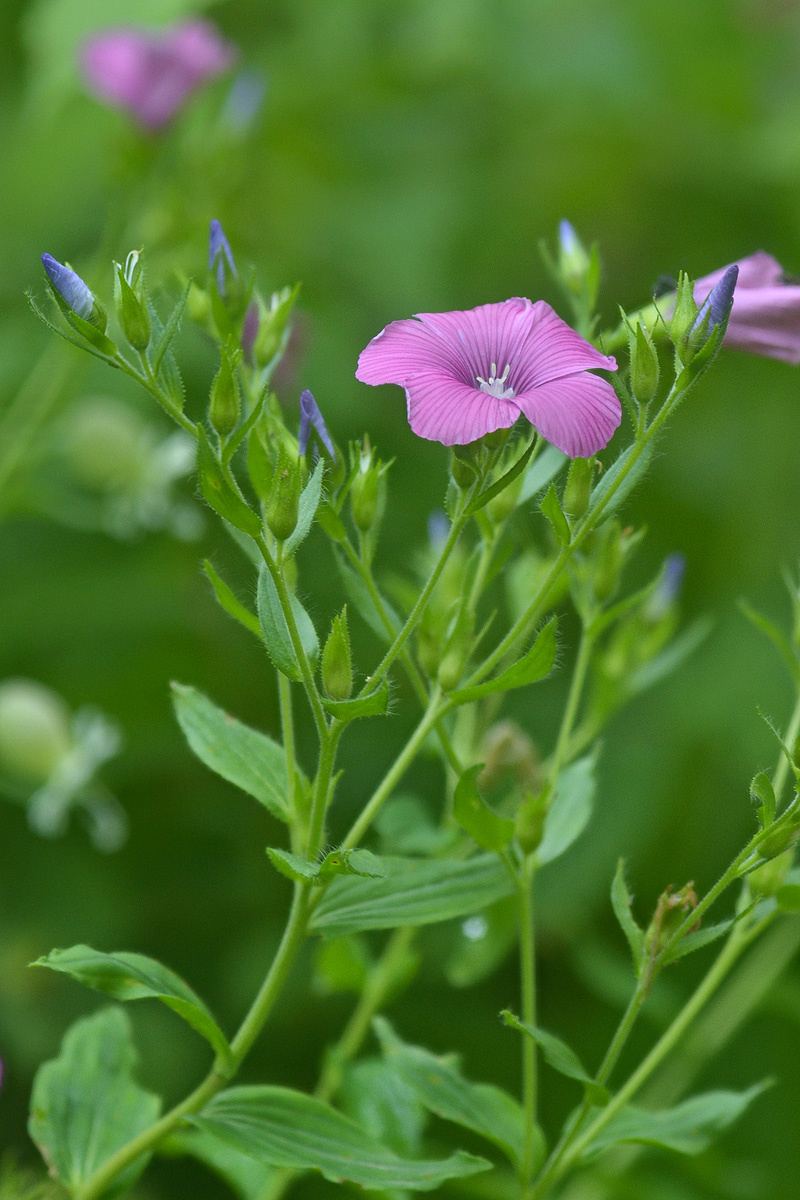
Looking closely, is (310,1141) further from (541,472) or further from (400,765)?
(541,472)

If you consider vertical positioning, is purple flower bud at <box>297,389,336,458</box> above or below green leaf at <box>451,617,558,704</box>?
above

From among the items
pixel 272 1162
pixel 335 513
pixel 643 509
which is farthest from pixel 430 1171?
pixel 643 509

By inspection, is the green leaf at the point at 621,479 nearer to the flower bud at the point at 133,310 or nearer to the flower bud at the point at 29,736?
the flower bud at the point at 133,310

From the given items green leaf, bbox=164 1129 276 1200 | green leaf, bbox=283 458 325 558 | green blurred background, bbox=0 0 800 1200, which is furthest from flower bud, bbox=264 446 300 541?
green blurred background, bbox=0 0 800 1200

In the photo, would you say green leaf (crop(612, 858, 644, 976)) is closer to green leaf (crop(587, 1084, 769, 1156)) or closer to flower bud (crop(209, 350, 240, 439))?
green leaf (crop(587, 1084, 769, 1156))

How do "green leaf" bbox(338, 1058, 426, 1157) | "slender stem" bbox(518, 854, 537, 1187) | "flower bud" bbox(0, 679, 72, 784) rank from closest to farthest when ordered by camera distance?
"slender stem" bbox(518, 854, 537, 1187) → "green leaf" bbox(338, 1058, 426, 1157) → "flower bud" bbox(0, 679, 72, 784)

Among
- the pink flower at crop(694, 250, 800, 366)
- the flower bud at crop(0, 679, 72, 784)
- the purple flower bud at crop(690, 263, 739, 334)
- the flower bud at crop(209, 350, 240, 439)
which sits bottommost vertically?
the flower bud at crop(0, 679, 72, 784)
